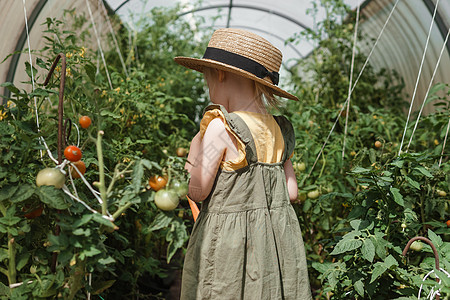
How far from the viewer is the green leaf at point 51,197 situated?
2.52 ft

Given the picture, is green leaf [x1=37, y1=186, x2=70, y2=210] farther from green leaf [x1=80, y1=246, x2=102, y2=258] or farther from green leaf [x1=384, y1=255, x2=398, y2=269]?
green leaf [x1=384, y1=255, x2=398, y2=269]

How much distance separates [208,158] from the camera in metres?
1.08

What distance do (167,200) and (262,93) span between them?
→ 0.63 meters

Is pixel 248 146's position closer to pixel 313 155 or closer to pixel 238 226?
pixel 238 226

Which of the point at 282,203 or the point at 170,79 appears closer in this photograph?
the point at 282,203

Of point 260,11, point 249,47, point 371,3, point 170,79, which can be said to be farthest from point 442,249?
point 260,11

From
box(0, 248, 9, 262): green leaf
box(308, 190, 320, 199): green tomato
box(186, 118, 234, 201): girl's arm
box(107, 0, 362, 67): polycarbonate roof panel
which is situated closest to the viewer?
box(0, 248, 9, 262): green leaf

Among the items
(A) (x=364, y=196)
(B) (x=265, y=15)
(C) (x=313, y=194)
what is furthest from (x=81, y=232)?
(B) (x=265, y=15)

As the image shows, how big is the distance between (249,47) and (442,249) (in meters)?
0.90

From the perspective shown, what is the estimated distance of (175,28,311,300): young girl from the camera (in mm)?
1087

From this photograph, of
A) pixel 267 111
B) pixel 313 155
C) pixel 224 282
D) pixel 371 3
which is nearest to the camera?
pixel 224 282

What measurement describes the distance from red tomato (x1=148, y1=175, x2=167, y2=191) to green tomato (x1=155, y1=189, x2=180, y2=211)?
28 mm

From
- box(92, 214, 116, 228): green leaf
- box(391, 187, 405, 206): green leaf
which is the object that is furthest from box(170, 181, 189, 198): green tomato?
box(391, 187, 405, 206): green leaf

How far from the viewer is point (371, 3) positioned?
3475 mm
